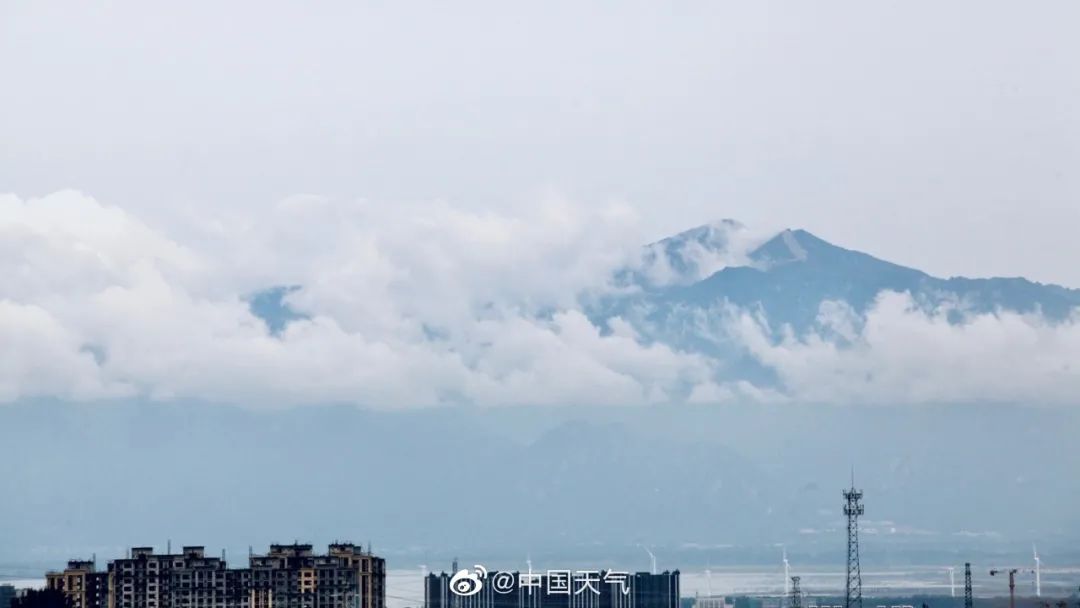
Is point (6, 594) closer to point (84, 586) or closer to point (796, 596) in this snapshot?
point (84, 586)

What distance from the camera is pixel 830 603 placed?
5488 centimetres

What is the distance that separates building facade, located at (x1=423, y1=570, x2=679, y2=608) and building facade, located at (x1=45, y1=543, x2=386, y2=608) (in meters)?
1.86

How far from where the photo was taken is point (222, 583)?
40594mm

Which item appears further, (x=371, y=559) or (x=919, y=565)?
(x=919, y=565)

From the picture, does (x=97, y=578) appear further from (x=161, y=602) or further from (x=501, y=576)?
(x=501, y=576)

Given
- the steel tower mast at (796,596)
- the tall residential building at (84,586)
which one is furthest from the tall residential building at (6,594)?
the steel tower mast at (796,596)

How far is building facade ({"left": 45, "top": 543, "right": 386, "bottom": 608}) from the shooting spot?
3997 cm

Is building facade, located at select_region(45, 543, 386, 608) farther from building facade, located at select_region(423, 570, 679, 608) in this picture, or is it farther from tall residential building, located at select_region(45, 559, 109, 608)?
building facade, located at select_region(423, 570, 679, 608)

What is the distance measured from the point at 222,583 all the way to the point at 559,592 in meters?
6.37

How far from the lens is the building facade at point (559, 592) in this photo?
40.2 m

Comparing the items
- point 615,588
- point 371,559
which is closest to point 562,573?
point 615,588

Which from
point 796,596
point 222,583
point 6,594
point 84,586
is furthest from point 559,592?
point 796,596

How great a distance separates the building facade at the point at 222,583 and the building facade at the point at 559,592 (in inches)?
73.4

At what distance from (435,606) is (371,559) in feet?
5.14
